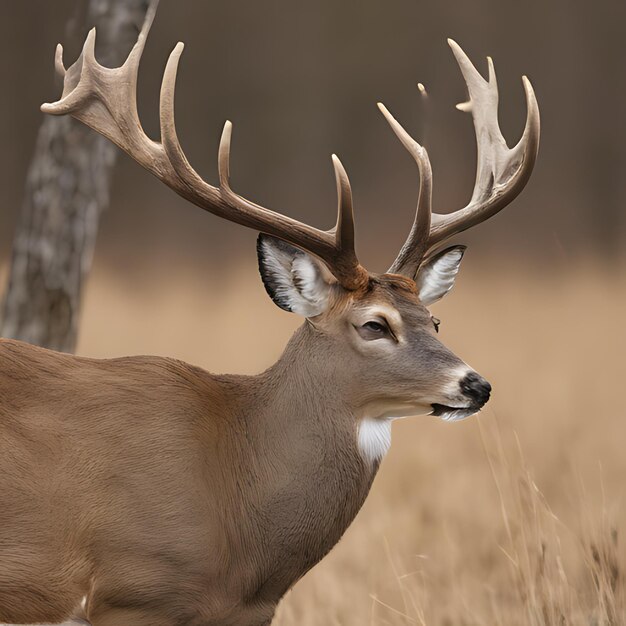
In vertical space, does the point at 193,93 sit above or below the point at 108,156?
above

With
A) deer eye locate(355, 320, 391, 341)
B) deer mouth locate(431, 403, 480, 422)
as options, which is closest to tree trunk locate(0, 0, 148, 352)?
deer eye locate(355, 320, 391, 341)

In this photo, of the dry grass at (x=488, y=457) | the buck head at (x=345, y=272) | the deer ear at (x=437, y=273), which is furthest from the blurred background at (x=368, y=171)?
the buck head at (x=345, y=272)

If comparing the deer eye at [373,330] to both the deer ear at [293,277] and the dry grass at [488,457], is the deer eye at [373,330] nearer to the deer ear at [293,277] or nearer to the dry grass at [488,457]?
the deer ear at [293,277]

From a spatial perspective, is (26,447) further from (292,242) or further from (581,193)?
(581,193)

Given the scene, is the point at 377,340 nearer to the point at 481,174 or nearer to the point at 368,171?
the point at 481,174

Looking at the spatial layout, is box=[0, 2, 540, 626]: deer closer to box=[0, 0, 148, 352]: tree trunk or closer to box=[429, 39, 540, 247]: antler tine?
box=[429, 39, 540, 247]: antler tine

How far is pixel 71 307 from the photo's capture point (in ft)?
16.4

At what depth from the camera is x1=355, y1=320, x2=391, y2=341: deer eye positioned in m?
3.50

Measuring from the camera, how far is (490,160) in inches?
162

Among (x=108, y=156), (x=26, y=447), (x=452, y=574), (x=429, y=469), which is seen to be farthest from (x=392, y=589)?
(x=26, y=447)

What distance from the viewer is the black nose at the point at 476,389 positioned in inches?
132

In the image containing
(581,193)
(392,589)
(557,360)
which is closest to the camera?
(392,589)

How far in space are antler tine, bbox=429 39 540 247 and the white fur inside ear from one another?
1.49ft

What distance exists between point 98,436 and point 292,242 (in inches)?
28.4
